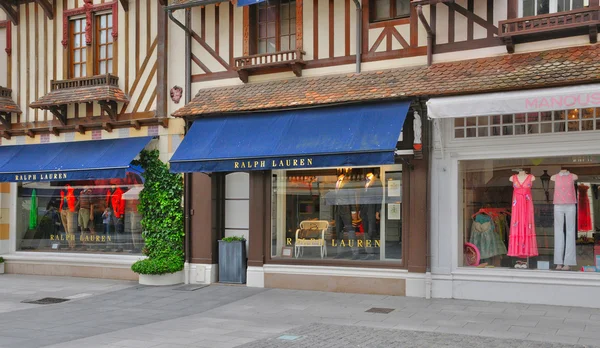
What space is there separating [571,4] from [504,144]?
2496mm

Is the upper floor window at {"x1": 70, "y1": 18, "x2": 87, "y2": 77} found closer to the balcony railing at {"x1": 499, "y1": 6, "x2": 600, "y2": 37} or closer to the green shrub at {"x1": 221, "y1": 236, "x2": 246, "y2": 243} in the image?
the green shrub at {"x1": 221, "y1": 236, "x2": 246, "y2": 243}

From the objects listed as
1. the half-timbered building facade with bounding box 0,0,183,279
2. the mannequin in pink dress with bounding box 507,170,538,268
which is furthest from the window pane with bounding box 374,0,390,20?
the half-timbered building facade with bounding box 0,0,183,279

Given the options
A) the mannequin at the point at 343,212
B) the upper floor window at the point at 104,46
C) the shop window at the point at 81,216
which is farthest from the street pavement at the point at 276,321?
the upper floor window at the point at 104,46

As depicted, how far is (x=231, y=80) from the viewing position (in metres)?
13.4

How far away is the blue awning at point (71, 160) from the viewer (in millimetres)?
13727

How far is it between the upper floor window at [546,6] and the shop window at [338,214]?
3450mm

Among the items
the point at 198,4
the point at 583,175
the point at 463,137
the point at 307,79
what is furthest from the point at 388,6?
the point at 583,175

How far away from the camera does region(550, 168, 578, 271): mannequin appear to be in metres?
10.6

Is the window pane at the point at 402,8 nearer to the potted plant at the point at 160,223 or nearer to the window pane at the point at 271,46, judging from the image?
the window pane at the point at 271,46

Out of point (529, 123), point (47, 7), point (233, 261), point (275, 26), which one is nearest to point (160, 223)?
point (233, 261)

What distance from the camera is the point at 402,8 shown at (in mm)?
11922

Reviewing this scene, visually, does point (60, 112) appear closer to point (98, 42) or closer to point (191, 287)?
point (98, 42)

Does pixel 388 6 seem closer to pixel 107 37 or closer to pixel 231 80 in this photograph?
pixel 231 80

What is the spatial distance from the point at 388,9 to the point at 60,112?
26.5 ft
